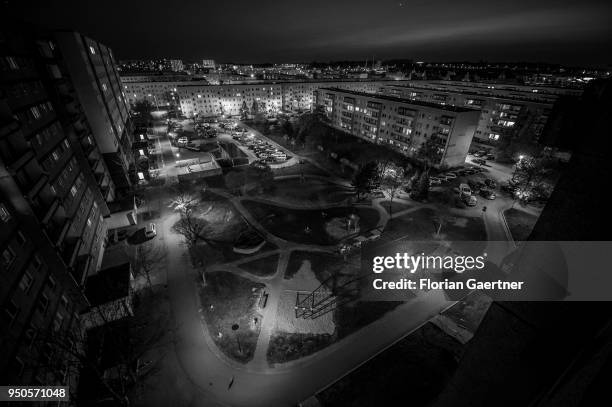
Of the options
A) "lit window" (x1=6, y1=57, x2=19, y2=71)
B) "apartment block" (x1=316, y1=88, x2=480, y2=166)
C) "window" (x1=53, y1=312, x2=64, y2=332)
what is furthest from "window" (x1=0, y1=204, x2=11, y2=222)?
"apartment block" (x1=316, y1=88, x2=480, y2=166)

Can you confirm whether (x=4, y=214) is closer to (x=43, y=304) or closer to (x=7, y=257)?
(x=7, y=257)

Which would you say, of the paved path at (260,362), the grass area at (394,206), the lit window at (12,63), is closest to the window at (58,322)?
the paved path at (260,362)

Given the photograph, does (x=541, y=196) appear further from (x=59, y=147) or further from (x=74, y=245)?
(x=59, y=147)

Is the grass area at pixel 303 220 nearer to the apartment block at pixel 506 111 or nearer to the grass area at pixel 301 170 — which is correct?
the grass area at pixel 301 170

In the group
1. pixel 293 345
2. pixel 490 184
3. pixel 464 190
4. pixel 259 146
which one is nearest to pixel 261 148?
pixel 259 146

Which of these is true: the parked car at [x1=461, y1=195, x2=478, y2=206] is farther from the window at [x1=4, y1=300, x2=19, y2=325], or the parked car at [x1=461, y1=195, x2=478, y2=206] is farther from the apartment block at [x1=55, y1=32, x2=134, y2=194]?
the apartment block at [x1=55, y1=32, x2=134, y2=194]

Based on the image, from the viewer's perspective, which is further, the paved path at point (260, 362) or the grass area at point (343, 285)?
the grass area at point (343, 285)

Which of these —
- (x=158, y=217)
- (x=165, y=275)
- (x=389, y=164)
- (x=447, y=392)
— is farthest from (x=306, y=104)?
(x=447, y=392)
